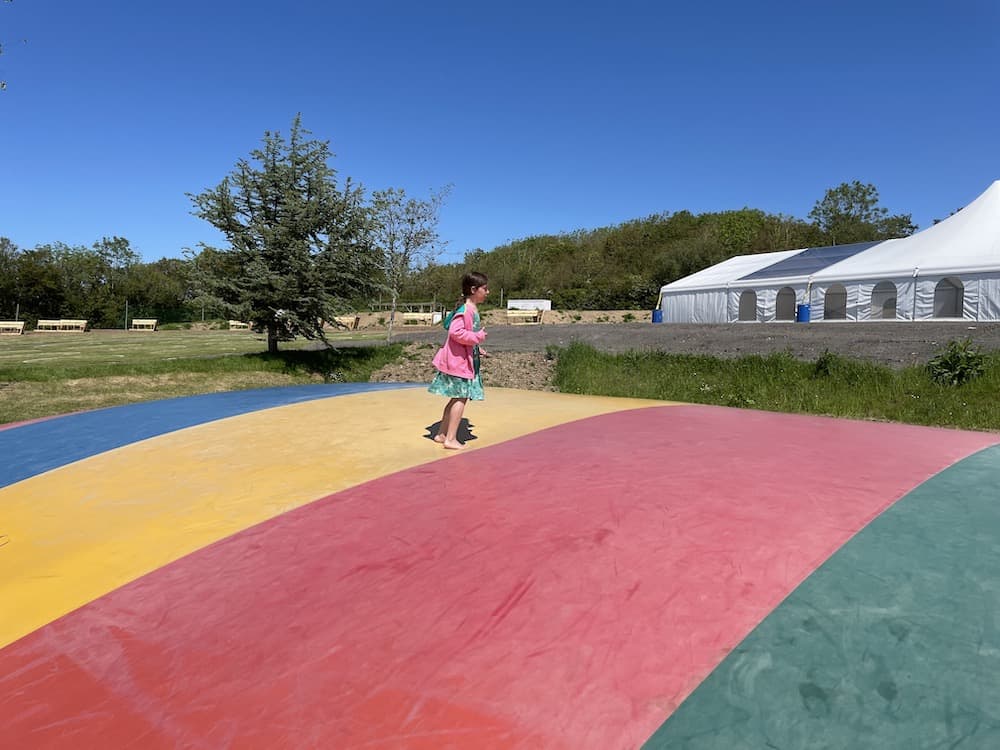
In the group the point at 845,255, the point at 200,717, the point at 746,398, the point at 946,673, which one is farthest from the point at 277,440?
the point at 845,255

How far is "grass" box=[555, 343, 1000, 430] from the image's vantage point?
655cm

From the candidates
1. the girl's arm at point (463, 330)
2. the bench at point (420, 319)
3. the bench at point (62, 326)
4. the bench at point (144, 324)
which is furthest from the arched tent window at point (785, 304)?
the bench at point (144, 324)

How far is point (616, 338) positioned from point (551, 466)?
11.6 metres

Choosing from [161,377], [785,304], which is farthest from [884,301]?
[161,377]

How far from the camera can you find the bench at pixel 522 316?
3366 cm

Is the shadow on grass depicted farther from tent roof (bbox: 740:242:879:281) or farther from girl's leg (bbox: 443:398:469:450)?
tent roof (bbox: 740:242:879:281)

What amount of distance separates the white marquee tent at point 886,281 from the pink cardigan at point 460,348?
2001 centimetres

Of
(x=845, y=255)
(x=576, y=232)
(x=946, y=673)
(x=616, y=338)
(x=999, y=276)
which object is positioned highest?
(x=576, y=232)

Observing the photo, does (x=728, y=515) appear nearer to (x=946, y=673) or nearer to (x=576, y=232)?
(x=946, y=673)

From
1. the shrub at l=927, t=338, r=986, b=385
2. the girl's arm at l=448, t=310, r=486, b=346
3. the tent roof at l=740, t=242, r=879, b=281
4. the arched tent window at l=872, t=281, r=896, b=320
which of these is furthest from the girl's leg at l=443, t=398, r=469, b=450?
the tent roof at l=740, t=242, r=879, b=281

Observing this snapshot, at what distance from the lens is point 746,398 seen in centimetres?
756

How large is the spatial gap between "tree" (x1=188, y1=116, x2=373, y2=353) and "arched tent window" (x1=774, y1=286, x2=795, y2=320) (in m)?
18.4

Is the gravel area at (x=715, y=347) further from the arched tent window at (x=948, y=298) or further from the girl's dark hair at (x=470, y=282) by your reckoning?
the arched tent window at (x=948, y=298)

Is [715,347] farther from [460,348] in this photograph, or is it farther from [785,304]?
[785,304]
